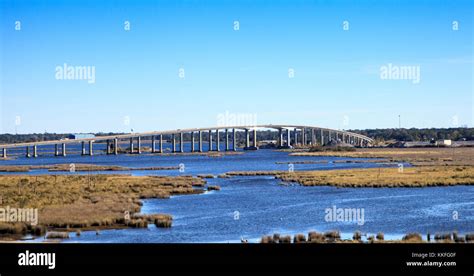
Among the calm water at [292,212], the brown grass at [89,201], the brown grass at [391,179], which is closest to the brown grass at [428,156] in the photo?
the brown grass at [391,179]

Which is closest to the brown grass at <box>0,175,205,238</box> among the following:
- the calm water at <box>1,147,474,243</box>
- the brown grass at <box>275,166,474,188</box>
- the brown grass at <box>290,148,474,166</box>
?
the calm water at <box>1,147,474,243</box>

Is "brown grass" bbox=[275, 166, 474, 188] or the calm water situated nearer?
the calm water

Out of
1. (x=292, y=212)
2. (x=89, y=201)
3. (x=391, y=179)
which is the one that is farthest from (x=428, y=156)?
(x=89, y=201)

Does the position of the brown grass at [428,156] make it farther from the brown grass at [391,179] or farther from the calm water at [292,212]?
the calm water at [292,212]

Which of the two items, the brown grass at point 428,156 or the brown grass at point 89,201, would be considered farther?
the brown grass at point 428,156

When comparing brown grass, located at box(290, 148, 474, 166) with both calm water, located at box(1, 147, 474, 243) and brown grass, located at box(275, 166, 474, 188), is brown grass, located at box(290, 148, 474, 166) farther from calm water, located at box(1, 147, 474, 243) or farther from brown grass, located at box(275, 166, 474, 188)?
calm water, located at box(1, 147, 474, 243)

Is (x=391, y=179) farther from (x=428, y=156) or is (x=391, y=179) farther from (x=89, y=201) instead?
(x=428, y=156)

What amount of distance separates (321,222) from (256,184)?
31503 mm

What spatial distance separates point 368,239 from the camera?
29.8 meters

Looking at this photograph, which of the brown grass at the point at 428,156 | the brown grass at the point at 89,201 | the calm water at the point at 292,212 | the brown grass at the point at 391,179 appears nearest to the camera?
the calm water at the point at 292,212

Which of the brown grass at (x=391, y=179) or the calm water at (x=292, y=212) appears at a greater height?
the brown grass at (x=391, y=179)

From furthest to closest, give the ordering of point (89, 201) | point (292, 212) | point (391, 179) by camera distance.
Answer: point (391, 179)
point (89, 201)
point (292, 212)
